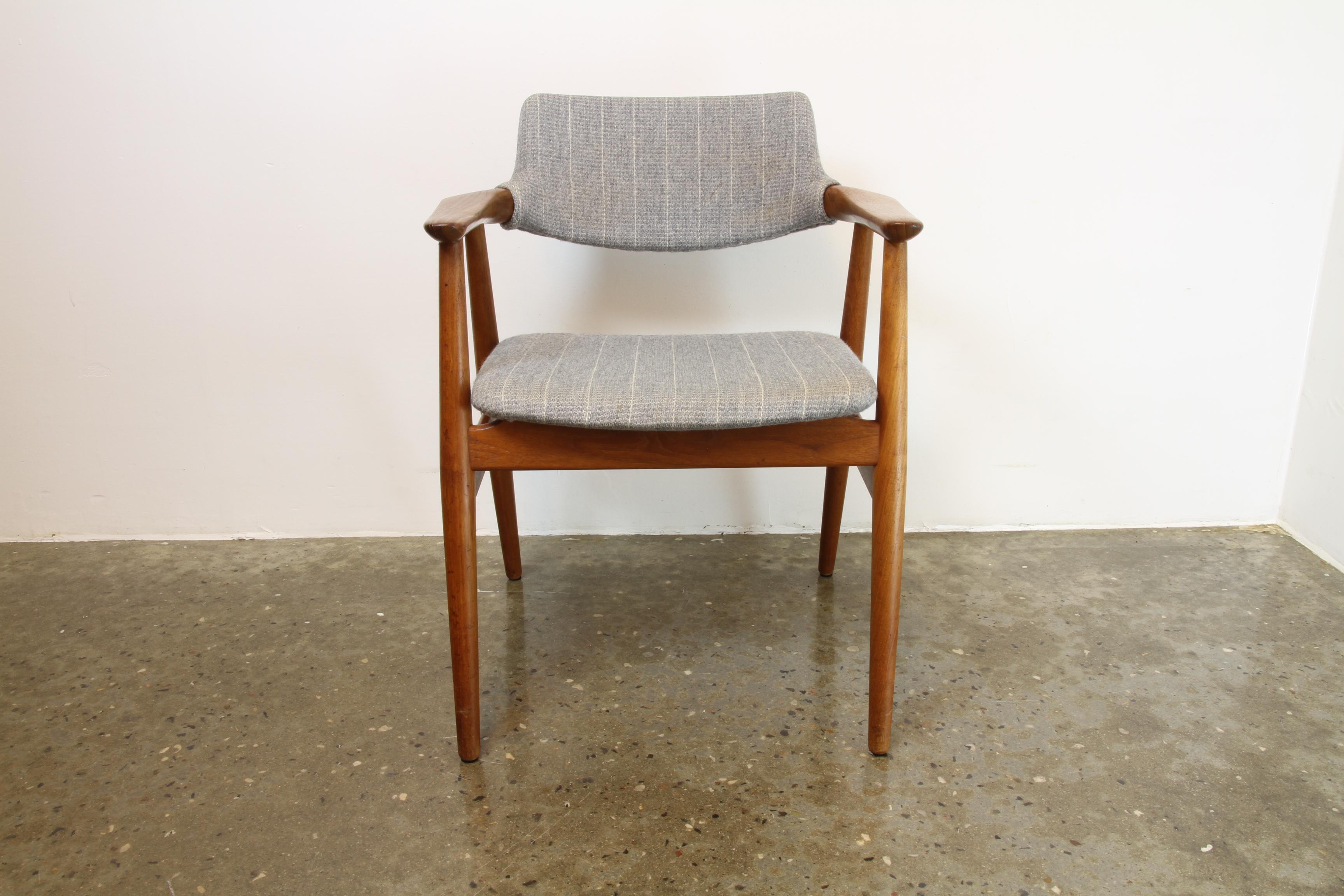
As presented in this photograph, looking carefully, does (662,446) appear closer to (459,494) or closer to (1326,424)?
(459,494)

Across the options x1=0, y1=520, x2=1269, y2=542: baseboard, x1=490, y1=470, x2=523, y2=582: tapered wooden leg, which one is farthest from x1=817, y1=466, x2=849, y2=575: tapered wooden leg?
x1=490, y1=470, x2=523, y2=582: tapered wooden leg

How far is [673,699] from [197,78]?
1.39 meters

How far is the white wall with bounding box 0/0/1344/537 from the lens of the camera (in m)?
1.72

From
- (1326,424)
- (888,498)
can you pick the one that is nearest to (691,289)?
(888,498)

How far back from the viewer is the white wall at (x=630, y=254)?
1720 millimetres

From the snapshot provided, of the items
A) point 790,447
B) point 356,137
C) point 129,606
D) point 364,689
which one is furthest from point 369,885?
point 356,137

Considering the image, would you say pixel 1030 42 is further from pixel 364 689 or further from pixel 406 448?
pixel 364 689

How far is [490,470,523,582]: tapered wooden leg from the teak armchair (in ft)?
0.70

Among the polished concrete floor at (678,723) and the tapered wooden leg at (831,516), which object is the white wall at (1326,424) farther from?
the tapered wooden leg at (831,516)

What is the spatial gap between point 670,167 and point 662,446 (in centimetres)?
52

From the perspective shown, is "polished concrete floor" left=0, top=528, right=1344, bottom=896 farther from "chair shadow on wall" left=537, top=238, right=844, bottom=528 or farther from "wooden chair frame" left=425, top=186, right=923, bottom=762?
"chair shadow on wall" left=537, top=238, right=844, bottom=528

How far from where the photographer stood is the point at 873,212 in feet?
4.06

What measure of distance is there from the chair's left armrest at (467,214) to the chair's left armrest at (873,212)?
0.48m

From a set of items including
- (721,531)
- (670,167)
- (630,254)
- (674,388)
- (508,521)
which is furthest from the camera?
(721,531)
